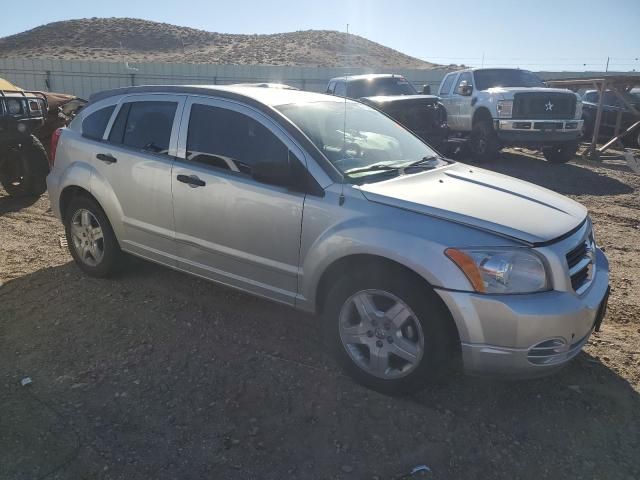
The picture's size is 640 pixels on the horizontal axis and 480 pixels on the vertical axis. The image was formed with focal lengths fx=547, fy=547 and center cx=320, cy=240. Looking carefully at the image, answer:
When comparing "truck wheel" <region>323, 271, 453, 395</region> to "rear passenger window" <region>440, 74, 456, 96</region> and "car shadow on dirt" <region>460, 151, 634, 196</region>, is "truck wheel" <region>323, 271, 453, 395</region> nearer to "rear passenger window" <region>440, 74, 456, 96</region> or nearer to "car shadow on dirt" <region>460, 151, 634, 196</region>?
"car shadow on dirt" <region>460, 151, 634, 196</region>

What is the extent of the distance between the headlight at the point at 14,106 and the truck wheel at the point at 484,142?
9.07 m

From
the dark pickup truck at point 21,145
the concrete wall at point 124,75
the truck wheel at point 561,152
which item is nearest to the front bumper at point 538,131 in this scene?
the truck wheel at point 561,152

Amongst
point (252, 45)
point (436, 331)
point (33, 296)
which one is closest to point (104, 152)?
point (33, 296)

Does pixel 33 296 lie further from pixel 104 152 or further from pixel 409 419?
pixel 409 419

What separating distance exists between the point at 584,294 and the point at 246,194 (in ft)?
7.06

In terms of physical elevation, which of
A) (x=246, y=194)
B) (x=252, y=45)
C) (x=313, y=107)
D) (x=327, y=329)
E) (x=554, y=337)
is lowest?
(x=327, y=329)

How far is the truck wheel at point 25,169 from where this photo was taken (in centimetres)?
792

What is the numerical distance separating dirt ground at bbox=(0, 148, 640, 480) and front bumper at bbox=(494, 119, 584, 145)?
7527 millimetres

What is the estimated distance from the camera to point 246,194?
3664mm

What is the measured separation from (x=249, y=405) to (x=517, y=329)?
5.09ft

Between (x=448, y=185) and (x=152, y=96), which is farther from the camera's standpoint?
(x=152, y=96)

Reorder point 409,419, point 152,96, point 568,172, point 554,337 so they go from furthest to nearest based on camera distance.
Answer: point 568,172
point 152,96
point 409,419
point 554,337

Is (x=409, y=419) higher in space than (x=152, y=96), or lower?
lower

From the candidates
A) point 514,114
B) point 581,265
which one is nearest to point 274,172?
point 581,265
